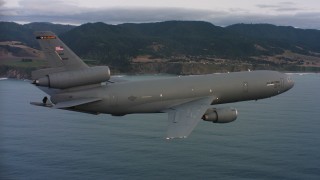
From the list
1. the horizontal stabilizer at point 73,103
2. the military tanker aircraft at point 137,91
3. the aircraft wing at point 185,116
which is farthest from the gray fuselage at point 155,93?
the aircraft wing at point 185,116

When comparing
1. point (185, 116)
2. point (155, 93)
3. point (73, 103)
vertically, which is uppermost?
point (155, 93)

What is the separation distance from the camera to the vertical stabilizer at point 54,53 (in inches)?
2085

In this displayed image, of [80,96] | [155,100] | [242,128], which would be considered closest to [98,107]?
[80,96]

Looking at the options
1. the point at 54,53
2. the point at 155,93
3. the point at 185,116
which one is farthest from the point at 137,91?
the point at 54,53

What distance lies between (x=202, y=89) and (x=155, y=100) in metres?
7.33

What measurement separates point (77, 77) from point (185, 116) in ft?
50.8

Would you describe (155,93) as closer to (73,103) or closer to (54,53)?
(73,103)

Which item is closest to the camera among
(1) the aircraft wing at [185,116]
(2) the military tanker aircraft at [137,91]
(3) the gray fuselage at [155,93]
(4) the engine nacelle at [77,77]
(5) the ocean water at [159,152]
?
(1) the aircraft wing at [185,116]

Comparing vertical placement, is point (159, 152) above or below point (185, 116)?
below

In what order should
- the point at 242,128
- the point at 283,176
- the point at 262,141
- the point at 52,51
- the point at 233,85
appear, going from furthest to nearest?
the point at 242,128 < the point at 262,141 < the point at 283,176 < the point at 233,85 < the point at 52,51

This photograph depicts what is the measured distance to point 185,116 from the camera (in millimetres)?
53469

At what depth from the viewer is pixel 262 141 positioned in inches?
6895

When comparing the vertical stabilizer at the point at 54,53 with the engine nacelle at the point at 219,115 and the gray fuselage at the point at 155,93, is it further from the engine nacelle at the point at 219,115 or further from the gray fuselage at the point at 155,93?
the engine nacelle at the point at 219,115

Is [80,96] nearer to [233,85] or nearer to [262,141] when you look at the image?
[233,85]
